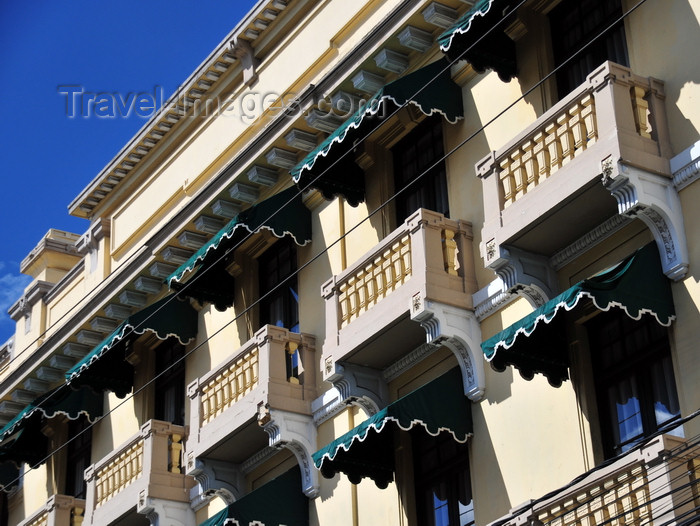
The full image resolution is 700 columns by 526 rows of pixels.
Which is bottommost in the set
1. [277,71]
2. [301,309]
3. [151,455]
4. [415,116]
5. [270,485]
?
[270,485]

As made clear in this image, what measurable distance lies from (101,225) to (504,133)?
41.5 ft

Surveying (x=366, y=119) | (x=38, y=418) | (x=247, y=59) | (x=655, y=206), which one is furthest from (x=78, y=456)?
(x=655, y=206)

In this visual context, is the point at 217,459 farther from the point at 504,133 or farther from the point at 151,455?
the point at 504,133

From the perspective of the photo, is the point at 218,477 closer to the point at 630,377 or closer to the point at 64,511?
the point at 64,511

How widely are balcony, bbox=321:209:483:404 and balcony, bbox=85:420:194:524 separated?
15.4ft

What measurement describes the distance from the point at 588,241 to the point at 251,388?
20.8 feet

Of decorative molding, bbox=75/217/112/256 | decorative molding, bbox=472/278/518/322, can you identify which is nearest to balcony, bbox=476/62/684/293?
decorative molding, bbox=472/278/518/322

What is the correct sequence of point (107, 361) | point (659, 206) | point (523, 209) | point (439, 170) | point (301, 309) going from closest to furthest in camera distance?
point (659, 206), point (523, 209), point (439, 170), point (301, 309), point (107, 361)

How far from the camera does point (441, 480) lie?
57.1 feet

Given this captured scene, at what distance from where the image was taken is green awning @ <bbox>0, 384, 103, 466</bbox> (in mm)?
26125

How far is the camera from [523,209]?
15.9m

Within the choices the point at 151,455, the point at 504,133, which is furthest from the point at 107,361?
the point at 504,133

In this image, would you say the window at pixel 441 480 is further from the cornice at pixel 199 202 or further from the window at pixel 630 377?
the cornice at pixel 199 202

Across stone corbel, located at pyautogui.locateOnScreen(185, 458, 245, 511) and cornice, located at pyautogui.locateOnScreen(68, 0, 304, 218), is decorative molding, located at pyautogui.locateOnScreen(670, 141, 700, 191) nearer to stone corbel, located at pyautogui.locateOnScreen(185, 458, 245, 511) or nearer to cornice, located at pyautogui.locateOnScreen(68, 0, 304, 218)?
stone corbel, located at pyautogui.locateOnScreen(185, 458, 245, 511)
